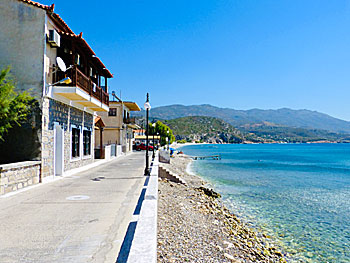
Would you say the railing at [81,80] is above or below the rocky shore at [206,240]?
above

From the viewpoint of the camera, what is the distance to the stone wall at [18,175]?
902cm

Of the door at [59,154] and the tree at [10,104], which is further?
the door at [59,154]

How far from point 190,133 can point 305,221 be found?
594 feet

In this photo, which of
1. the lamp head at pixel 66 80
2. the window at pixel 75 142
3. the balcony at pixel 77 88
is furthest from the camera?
the window at pixel 75 142

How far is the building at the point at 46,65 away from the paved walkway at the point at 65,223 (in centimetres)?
306

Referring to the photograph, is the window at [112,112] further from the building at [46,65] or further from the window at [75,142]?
the building at [46,65]

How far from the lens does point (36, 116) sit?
1113cm

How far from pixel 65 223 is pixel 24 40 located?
325 inches

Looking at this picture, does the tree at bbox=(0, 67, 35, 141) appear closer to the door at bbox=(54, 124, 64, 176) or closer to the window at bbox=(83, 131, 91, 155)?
the door at bbox=(54, 124, 64, 176)

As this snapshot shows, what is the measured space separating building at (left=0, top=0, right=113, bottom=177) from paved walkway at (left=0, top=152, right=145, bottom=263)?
3059 millimetres

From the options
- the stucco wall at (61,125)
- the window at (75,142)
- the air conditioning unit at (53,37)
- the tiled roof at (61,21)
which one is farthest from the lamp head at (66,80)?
the window at (75,142)

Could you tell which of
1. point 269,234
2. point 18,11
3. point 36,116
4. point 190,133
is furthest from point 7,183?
point 190,133

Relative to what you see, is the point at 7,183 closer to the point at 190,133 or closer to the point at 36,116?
the point at 36,116

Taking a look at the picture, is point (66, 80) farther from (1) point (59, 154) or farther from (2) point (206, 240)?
(2) point (206, 240)
